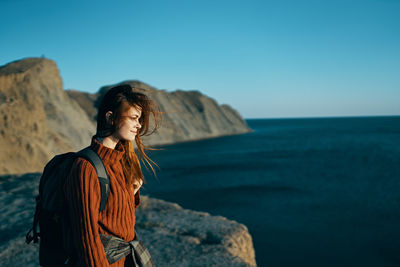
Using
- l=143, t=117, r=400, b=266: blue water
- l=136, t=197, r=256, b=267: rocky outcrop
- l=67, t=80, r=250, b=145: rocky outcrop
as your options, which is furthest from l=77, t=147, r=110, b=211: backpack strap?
l=67, t=80, r=250, b=145: rocky outcrop

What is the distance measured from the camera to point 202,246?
4.55 m

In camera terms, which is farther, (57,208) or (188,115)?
(188,115)

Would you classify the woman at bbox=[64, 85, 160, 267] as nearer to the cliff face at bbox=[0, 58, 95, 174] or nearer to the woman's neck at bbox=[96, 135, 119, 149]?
the woman's neck at bbox=[96, 135, 119, 149]

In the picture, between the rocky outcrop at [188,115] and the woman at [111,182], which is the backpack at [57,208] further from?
the rocky outcrop at [188,115]

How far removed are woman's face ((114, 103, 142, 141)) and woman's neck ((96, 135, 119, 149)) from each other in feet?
0.09

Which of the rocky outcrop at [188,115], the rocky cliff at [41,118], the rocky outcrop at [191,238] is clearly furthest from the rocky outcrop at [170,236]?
the rocky outcrop at [188,115]

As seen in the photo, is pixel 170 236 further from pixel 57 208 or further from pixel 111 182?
pixel 57 208

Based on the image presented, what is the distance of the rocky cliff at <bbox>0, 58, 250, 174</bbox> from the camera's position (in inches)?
548

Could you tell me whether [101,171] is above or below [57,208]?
above

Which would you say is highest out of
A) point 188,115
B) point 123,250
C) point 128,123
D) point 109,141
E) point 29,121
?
point 188,115

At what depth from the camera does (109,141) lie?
1686mm

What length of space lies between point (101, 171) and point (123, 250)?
56 cm

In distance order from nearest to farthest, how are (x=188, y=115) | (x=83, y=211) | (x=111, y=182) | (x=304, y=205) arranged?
(x=83, y=211)
(x=111, y=182)
(x=304, y=205)
(x=188, y=115)

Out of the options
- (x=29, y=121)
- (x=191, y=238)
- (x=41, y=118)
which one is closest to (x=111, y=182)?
(x=191, y=238)
